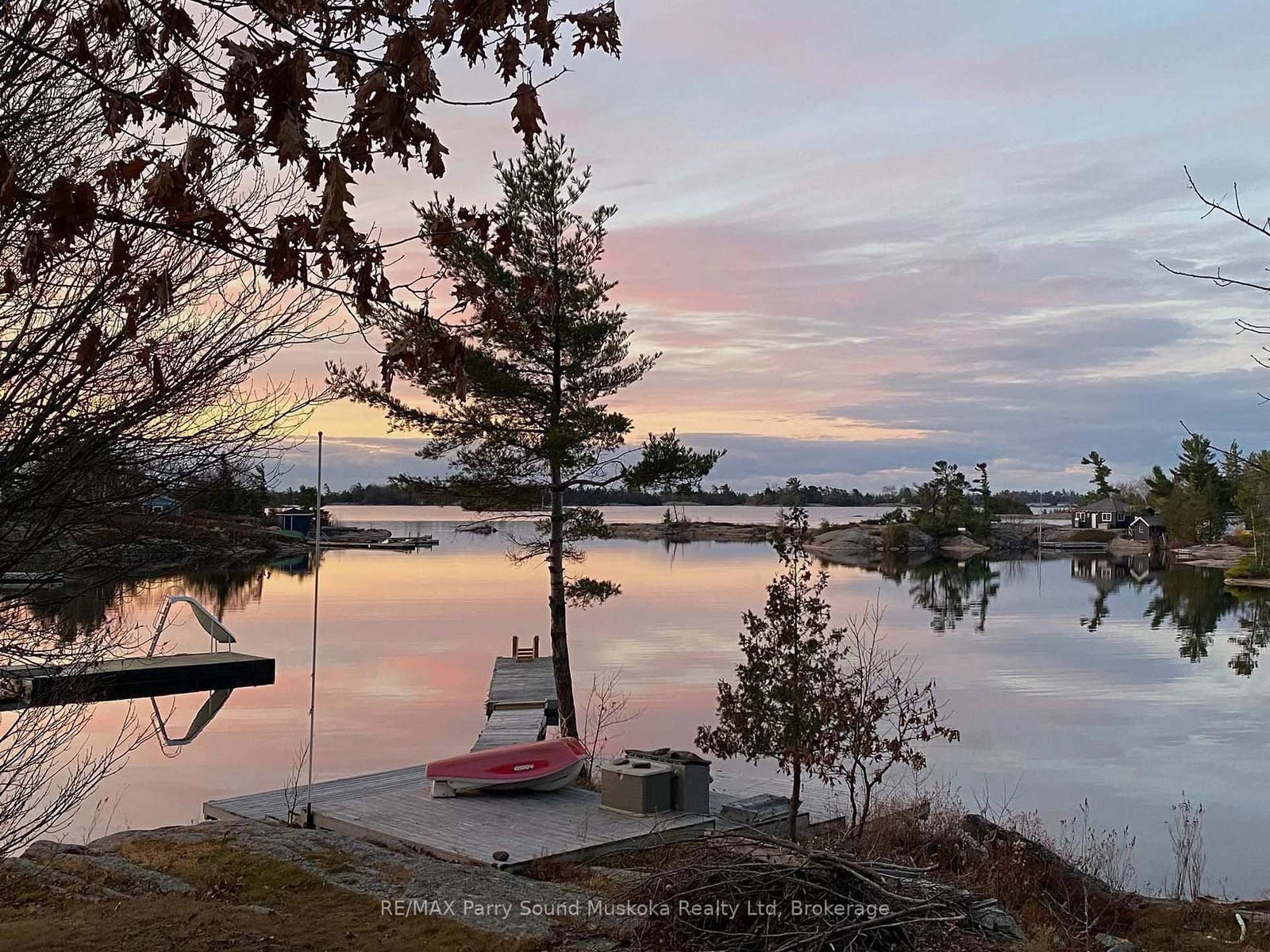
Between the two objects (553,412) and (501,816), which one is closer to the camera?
(501,816)

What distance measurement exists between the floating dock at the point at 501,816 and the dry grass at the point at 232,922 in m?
2.46

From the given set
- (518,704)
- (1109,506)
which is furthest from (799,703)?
(1109,506)

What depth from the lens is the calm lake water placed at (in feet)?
63.4

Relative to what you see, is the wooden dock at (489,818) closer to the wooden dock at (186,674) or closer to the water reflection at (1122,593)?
the wooden dock at (186,674)

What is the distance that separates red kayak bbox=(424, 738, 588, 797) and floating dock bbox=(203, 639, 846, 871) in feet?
0.60

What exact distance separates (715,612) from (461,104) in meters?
45.9

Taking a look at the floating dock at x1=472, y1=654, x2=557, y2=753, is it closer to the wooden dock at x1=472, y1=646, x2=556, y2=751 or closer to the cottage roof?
the wooden dock at x1=472, y1=646, x2=556, y2=751

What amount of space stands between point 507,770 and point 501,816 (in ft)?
3.40

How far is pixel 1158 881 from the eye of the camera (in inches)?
556

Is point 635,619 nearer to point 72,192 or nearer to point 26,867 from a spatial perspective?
point 26,867

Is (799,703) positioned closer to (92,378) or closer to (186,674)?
(92,378)

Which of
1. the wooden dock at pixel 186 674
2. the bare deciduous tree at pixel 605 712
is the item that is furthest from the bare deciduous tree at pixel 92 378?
the wooden dock at pixel 186 674

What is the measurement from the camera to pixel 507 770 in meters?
14.3

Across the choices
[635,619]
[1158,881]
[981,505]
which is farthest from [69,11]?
[981,505]
